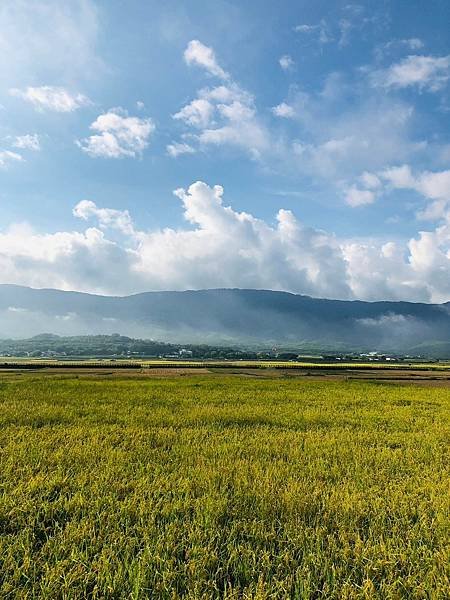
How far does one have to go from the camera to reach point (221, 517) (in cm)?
569

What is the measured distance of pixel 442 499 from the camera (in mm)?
6598

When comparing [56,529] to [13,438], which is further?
[13,438]

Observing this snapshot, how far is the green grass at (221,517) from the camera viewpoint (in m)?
4.20

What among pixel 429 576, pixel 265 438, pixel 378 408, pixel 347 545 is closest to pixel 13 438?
pixel 265 438

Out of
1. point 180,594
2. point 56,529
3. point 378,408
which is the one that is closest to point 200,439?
point 56,529

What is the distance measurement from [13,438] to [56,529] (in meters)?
7.02

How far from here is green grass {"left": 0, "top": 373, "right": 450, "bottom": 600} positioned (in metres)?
4.20

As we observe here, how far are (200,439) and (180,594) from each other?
736 cm

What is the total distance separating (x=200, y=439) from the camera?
11.3 metres

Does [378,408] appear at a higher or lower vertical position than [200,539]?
lower

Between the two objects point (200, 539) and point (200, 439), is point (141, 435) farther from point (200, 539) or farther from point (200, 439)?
point (200, 539)

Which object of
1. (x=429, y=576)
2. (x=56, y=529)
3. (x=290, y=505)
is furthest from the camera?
(x=290, y=505)

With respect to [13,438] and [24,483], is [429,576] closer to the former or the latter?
[24,483]

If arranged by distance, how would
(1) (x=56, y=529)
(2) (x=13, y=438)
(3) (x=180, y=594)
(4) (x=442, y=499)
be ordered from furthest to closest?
(2) (x=13, y=438)
(4) (x=442, y=499)
(1) (x=56, y=529)
(3) (x=180, y=594)
